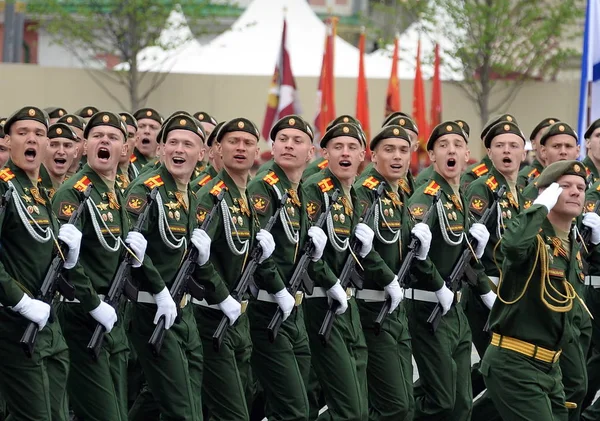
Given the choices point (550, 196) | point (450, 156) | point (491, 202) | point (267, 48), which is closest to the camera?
point (550, 196)

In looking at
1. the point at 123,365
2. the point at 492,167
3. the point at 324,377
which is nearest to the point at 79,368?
the point at 123,365

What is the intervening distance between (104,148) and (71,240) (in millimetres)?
916

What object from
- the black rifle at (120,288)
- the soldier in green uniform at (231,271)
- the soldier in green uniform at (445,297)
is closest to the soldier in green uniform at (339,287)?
the soldier in green uniform at (231,271)

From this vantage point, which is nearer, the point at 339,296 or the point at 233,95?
the point at 339,296

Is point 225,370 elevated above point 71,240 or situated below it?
below

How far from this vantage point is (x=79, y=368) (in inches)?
307

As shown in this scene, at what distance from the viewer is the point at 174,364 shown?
8.01m

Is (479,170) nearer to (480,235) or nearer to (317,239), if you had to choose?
(480,235)

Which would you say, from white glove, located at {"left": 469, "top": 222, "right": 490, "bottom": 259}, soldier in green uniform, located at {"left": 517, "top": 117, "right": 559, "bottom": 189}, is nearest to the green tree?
soldier in green uniform, located at {"left": 517, "top": 117, "right": 559, "bottom": 189}

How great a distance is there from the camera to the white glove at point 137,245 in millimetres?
7918

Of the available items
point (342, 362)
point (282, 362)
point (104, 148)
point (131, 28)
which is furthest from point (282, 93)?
point (104, 148)

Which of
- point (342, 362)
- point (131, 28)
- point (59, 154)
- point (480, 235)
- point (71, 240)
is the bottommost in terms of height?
point (342, 362)

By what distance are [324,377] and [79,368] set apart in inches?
66.4

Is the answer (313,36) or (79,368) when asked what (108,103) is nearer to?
(313,36)
